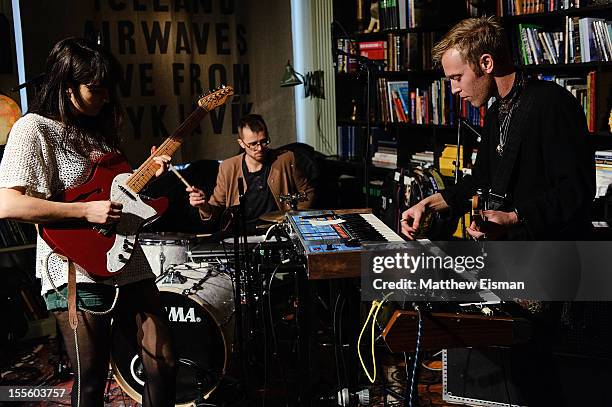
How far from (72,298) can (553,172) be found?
143cm

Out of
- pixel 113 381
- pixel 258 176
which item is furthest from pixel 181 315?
pixel 258 176

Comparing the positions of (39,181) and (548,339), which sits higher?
(39,181)

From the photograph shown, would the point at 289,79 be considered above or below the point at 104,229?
above

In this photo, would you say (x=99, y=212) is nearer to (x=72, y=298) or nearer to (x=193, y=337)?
(x=72, y=298)

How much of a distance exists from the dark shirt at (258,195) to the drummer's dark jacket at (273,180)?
26 mm

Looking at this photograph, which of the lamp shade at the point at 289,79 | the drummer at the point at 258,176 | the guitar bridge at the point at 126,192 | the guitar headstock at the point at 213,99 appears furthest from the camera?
the lamp shade at the point at 289,79

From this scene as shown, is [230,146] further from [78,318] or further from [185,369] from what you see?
[78,318]

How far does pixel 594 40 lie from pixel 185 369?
274cm

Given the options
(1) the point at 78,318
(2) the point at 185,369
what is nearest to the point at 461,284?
(1) the point at 78,318

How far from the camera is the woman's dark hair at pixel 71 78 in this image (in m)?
2.33

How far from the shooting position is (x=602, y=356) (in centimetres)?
306

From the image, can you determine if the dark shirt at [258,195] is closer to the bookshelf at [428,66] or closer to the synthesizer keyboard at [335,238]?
the bookshelf at [428,66]

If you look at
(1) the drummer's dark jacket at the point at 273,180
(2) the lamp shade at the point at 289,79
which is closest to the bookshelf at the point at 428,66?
(2) the lamp shade at the point at 289,79

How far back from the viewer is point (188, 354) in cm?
371
